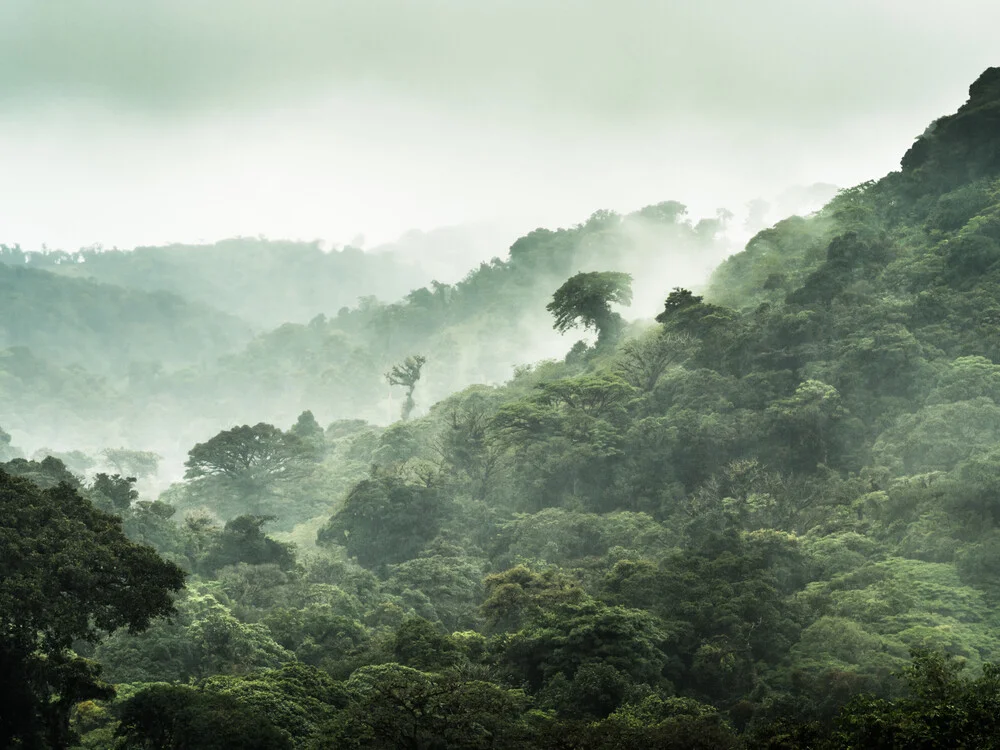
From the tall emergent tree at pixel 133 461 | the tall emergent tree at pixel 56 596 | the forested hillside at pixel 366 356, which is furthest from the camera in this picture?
the forested hillside at pixel 366 356

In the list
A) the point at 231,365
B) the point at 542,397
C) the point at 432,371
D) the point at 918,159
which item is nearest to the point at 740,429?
the point at 542,397

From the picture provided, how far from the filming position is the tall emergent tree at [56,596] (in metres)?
21.6

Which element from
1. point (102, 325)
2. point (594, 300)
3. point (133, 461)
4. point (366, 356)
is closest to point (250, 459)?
point (594, 300)

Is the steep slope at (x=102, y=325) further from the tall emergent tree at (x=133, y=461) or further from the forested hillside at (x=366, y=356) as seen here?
the tall emergent tree at (x=133, y=461)

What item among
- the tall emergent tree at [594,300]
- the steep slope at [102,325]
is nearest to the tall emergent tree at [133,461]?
the steep slope at [102,325]

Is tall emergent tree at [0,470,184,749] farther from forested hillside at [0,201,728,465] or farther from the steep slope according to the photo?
the steep slope

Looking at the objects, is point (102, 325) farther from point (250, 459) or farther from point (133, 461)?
point (250, 459)

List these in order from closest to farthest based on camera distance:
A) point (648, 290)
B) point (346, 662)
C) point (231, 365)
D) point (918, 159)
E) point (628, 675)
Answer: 1. point (628, 675)
2. point (346, 662)
3. point (918, 159)
4. point (648, 290)
5. point (231, 365)

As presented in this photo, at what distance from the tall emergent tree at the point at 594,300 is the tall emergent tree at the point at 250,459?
19027 millimetres

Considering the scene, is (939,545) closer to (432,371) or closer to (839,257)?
(839,257)

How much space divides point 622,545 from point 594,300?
24.9m

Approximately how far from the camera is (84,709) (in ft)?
81.6

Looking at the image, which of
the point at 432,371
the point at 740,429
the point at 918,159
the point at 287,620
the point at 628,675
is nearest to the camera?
the point at 628,675

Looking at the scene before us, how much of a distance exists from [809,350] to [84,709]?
36457 mm
